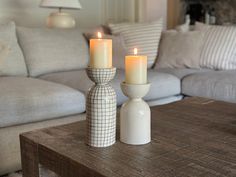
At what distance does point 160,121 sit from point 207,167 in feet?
1.36

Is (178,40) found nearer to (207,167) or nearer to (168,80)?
(168,80)

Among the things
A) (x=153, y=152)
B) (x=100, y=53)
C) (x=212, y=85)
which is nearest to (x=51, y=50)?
(x=212, y=85)

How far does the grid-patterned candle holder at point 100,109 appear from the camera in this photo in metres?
0.94

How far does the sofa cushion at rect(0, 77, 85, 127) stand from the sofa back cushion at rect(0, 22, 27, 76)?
0.97ft

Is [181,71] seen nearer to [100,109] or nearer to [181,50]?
[181,50]

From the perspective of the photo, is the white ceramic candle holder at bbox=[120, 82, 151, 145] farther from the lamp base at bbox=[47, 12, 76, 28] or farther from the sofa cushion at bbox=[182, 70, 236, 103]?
the lamp base at bbox=[47, 12, 76, 28]

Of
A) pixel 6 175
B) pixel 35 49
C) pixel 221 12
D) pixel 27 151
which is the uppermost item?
pixel 221 12

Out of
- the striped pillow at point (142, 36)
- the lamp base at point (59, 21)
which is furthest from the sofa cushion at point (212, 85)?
the lamp base at point (59, 21)

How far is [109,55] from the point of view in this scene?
3.10 feet

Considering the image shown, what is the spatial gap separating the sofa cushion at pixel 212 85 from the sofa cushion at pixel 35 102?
787 millimetres

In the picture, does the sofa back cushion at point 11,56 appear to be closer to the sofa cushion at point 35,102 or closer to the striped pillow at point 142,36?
the sofa cushion at point 35,102

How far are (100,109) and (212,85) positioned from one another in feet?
4.44

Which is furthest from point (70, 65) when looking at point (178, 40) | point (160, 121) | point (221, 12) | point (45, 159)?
point (221, 12)

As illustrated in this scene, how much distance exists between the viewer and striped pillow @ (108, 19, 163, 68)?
2674 mm
